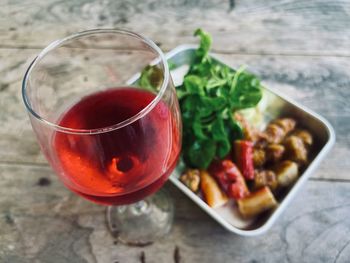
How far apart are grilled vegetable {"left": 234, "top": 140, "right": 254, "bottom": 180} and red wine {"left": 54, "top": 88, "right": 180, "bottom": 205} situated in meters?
0.18

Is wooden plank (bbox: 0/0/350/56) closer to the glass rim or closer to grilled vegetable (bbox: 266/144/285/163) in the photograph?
grilled vegetable (bbox: 266/144/285/163)

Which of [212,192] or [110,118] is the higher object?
[110,118]

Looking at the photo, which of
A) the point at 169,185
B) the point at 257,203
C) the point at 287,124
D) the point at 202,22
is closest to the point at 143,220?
the point at 169,185

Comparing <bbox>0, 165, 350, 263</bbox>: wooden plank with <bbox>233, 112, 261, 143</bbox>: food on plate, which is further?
<bbox>233, 112, 261, 143</bbox>: food on plate

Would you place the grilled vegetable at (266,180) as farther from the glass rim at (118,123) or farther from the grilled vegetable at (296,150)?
the glass rim at (118,123)

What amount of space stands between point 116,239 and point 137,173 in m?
0.20

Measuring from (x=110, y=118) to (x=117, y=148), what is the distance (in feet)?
0.30

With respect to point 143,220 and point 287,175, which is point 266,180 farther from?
point 143,220

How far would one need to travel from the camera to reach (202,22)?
1.09m

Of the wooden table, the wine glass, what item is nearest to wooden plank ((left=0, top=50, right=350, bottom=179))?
the wooden table

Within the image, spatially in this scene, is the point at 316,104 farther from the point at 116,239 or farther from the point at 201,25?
the point at 116,239

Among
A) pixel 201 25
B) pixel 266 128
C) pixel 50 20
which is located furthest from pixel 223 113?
pixel 50 20

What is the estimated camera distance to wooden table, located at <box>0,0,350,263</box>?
2.35ft

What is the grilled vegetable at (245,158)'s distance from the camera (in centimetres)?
77
